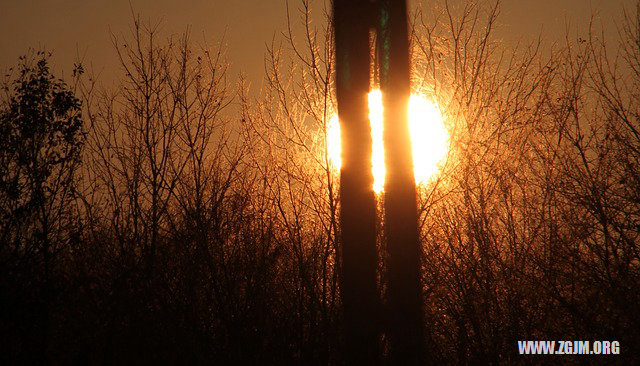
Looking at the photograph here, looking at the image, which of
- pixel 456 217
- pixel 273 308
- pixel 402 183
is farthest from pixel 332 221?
pixel 402 183

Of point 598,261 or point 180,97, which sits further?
point 180,97

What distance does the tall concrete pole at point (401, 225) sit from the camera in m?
2.64

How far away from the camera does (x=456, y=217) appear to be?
6984 millimetres

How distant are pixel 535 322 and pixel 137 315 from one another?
16.1ft

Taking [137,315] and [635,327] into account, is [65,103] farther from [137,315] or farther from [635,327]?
[635,327]

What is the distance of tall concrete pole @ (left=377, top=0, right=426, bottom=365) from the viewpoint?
2637 millimetres

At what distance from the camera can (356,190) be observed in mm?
2682

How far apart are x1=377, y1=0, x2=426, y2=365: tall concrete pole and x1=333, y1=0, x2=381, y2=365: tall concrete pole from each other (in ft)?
0.31

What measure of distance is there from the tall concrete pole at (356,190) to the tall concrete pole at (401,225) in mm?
95

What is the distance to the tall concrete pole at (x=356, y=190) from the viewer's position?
2623 mm

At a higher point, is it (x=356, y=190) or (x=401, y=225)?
(x=356, y=190)

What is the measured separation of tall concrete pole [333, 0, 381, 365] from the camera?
262cm

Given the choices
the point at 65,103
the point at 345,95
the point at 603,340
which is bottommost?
the point at 603,340

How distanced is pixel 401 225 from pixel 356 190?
0.90 feet
